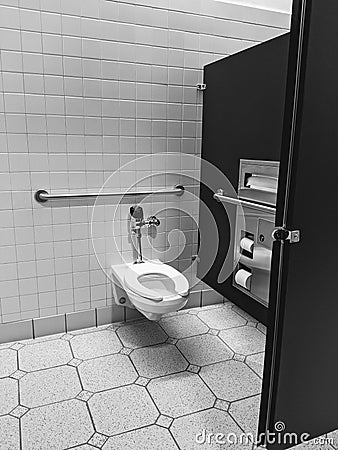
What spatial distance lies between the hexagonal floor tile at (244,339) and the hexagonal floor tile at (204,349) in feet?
0.17

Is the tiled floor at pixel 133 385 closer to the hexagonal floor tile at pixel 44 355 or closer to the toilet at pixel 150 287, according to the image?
the hexagonal floor tile at pixel 44 355

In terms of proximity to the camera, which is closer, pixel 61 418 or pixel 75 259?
pixel 61 418

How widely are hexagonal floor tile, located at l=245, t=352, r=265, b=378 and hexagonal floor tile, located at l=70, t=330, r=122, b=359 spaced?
0.71 m

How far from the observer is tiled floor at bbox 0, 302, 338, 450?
4.73 feet

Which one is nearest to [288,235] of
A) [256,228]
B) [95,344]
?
[256,228]

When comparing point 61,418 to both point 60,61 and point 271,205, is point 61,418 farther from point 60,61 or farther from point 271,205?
point 60,61

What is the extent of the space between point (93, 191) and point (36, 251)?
46cm

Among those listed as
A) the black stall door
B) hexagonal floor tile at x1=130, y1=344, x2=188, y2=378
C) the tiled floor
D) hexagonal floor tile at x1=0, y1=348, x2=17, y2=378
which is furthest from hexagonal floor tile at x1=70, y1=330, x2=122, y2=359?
the black stall door

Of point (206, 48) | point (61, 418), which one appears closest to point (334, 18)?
point (206, 48)

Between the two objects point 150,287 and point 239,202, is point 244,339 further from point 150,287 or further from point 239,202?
point 239,202

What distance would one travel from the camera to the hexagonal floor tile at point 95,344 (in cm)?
199

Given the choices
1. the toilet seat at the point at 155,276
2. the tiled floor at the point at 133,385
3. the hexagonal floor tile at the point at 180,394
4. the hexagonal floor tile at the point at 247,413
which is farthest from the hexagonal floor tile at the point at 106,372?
the hexagonal floor tile at the point at 247,413

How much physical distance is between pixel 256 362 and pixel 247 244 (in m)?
0.62

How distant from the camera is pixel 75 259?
215cm
